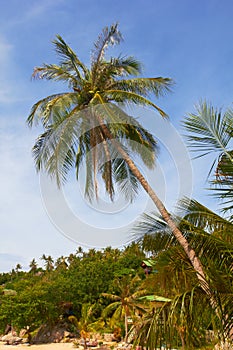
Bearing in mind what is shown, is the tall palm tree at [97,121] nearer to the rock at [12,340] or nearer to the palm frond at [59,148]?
the palm frond at [59,148]

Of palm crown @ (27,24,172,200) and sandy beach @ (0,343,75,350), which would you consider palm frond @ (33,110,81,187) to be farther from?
sandy beach @ (0,343,75,350)

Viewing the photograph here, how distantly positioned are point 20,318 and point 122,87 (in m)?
23.1

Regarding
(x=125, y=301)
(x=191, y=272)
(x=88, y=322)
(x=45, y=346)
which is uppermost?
(x=191, y=272)

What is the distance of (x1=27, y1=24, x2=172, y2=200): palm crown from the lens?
26.7ft

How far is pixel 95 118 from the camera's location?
8.31 m

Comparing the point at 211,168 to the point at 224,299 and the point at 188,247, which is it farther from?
the point at 188,247

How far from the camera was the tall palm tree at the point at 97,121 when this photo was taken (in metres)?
8.09

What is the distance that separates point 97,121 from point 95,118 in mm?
93

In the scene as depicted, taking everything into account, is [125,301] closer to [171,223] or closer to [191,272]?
[171,223]

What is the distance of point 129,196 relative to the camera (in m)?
8.88

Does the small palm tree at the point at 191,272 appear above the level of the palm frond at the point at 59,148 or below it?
below

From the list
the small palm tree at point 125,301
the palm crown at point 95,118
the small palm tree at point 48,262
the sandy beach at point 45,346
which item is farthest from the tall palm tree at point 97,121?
the small palm tree at point 48,262

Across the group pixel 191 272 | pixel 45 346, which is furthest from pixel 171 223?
pixel 45 346

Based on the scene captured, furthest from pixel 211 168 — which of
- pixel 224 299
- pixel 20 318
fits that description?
pixel 20 318
